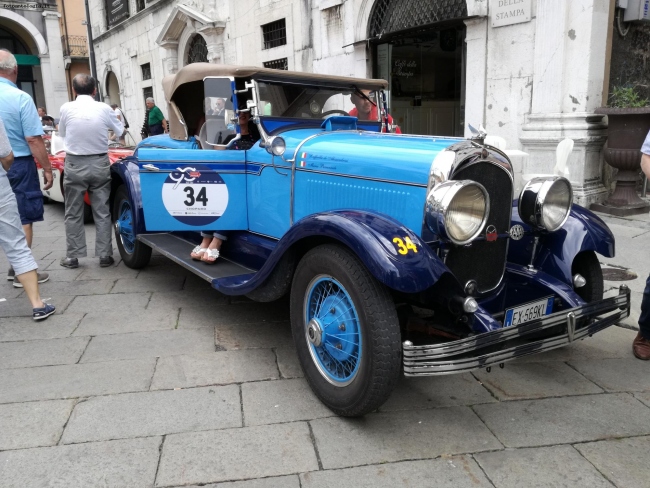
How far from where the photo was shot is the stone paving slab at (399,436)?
2.34m

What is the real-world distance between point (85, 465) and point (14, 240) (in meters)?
2.24

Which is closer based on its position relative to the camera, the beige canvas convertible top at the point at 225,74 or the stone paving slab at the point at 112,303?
the beige canvas convertible top at the point at 225,74

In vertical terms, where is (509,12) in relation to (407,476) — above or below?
above

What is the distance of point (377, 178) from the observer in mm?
2857

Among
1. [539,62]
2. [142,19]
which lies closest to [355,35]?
[539,62]

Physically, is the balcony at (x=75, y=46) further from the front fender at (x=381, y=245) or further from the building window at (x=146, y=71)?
the front fender at (x=381, y=245)

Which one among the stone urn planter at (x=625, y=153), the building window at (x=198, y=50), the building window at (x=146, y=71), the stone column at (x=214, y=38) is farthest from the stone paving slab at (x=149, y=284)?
the building window at (x=146, y=71)

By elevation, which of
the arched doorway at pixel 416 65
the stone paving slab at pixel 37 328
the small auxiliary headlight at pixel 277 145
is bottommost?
the stone paving slab at pixel 37 328

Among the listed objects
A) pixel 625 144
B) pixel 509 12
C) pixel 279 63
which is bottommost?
pixel 625 144

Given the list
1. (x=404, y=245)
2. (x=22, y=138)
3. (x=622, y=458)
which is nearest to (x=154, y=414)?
(x=404, y=245)

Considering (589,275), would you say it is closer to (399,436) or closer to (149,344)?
(399,436)

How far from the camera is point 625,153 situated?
20.7 ft

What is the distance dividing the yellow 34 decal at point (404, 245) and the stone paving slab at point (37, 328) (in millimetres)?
2590

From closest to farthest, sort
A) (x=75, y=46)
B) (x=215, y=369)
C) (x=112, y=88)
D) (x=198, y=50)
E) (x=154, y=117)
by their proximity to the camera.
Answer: (x=215, y=369) → (x=154, y=117) → (x=198, y=50) → (x=112, y=88) → (x=75, y=46)
